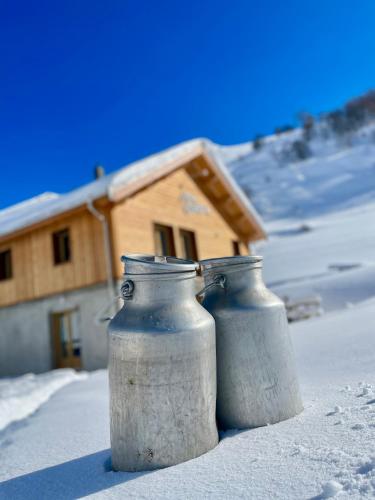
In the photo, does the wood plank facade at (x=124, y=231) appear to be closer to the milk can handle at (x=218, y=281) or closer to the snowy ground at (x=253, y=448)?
the snowy ground at (x=253, y=448)

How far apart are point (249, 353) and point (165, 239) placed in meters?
9.92

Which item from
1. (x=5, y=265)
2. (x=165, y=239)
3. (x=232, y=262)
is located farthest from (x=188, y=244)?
(x=232, y=262)

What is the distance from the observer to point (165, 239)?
38.2 ft

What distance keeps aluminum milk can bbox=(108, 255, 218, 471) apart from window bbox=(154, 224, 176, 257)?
31.7ft

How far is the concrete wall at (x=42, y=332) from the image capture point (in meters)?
9.41

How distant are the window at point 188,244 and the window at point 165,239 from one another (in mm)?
912

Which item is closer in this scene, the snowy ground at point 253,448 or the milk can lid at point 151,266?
the snowy ground at point 253,448

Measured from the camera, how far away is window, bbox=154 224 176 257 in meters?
11.4

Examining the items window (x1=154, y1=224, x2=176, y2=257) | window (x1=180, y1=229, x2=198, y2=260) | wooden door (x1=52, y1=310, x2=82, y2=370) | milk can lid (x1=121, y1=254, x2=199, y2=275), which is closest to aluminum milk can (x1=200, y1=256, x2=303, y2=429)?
milk can lid (x1=121, y1=254, x2=199, y2=275)

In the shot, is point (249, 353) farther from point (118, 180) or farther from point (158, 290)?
point (118, 180)

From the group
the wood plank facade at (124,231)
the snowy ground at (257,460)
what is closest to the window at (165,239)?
the wood plank facade at (124,231)

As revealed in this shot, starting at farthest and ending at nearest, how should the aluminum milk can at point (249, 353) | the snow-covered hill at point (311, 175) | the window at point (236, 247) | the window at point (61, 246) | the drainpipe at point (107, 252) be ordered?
the snow-covered hill at point (311, 175), the window at point (236, 247), the window at point (61, 246), the drainpipe at point (107, 252), the aluminum milk can at point (249, 353)

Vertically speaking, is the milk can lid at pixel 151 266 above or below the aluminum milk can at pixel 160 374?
above

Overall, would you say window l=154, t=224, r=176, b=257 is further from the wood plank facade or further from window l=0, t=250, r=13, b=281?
window l=0, t=250, r=13, b=281
